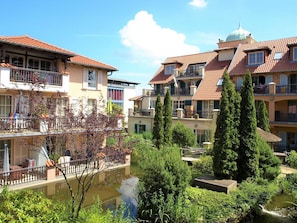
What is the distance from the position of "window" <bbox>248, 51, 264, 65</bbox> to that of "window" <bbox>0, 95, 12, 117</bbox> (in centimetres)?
2631

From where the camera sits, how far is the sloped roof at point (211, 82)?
109 feet

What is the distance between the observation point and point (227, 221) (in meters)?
11.6

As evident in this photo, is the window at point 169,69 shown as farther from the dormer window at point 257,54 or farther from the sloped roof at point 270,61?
the dormer window at point 257,54

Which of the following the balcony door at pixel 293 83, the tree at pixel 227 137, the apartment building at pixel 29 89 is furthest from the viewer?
the balcony door at pixel 293 83

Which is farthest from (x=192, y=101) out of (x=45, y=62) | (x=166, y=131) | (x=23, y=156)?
(x=23, y=156)

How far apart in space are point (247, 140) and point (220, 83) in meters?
19.9

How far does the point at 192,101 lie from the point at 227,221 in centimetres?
2442

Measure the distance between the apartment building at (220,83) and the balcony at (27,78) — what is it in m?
13.7

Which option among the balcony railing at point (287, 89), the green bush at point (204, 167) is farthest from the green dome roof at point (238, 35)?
the green bush at point (204, 167)

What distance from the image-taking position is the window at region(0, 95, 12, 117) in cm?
1854

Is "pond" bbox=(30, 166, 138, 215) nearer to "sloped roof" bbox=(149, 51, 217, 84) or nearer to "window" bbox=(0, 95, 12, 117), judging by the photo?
"window" bbox=(0, 95, 12, 117)

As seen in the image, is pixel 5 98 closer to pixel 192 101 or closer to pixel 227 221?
pixel 227 221

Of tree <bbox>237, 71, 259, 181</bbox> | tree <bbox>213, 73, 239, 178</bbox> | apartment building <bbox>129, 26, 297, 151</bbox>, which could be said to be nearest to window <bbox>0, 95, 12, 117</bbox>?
tree <bbox>213, 73, 239, 178</bbox>

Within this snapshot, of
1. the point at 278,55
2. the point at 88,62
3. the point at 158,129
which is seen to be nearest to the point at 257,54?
the point at 278,55
